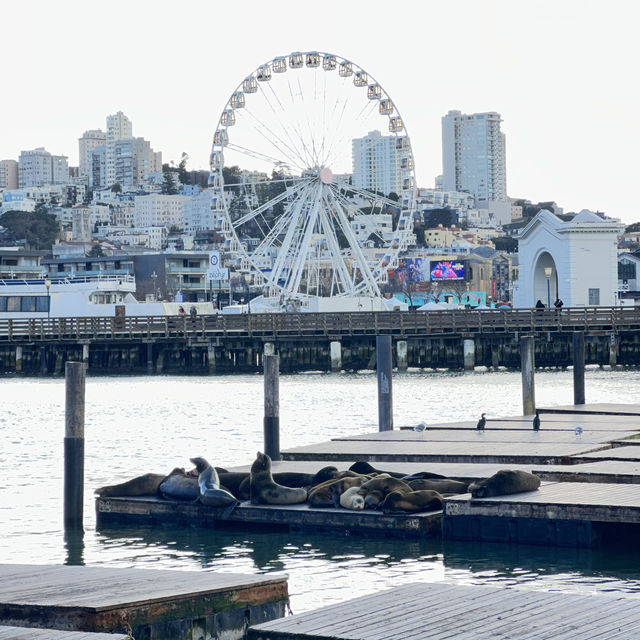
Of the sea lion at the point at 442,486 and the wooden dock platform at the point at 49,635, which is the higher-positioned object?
the sea lion at the point at 442,486

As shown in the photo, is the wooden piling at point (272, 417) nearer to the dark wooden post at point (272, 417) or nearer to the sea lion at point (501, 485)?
the dark wooden post at point (272, 417)

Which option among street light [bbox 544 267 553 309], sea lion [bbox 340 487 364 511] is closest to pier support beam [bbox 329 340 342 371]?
street light [bbox 544 267 553 309]

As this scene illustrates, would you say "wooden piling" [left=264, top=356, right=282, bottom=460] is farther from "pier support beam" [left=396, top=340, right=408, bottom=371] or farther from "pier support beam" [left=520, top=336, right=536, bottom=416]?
"pier support beam" [left=396, top=340, right=408, bottom=371]

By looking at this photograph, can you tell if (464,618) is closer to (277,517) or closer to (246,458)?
(277,517)

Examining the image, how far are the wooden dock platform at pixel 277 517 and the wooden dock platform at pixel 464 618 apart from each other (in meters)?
5.37

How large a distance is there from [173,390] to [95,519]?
35310 millimetres

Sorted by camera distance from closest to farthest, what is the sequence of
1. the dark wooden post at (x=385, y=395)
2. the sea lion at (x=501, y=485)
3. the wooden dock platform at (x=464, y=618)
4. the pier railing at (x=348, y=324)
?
the wooden dock platform at (x=464, y=618)
the sea lion at (x=501, y=485)
the dark wooden post at (x=385, y=395)
the pier railing at (x=348, y=324)

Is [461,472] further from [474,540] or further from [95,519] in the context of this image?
[95,519]

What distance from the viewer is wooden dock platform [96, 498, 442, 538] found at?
16.3 m

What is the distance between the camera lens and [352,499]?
1689cm

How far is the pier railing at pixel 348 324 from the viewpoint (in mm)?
61094

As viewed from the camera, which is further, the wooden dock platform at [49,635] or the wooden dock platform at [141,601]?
the wooden dock platform at [141,601]

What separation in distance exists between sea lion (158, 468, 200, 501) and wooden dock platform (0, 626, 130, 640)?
328 inches

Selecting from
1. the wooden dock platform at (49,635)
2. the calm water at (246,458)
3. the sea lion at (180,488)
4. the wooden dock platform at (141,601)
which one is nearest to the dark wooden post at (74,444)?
the calm water at (246,458)
